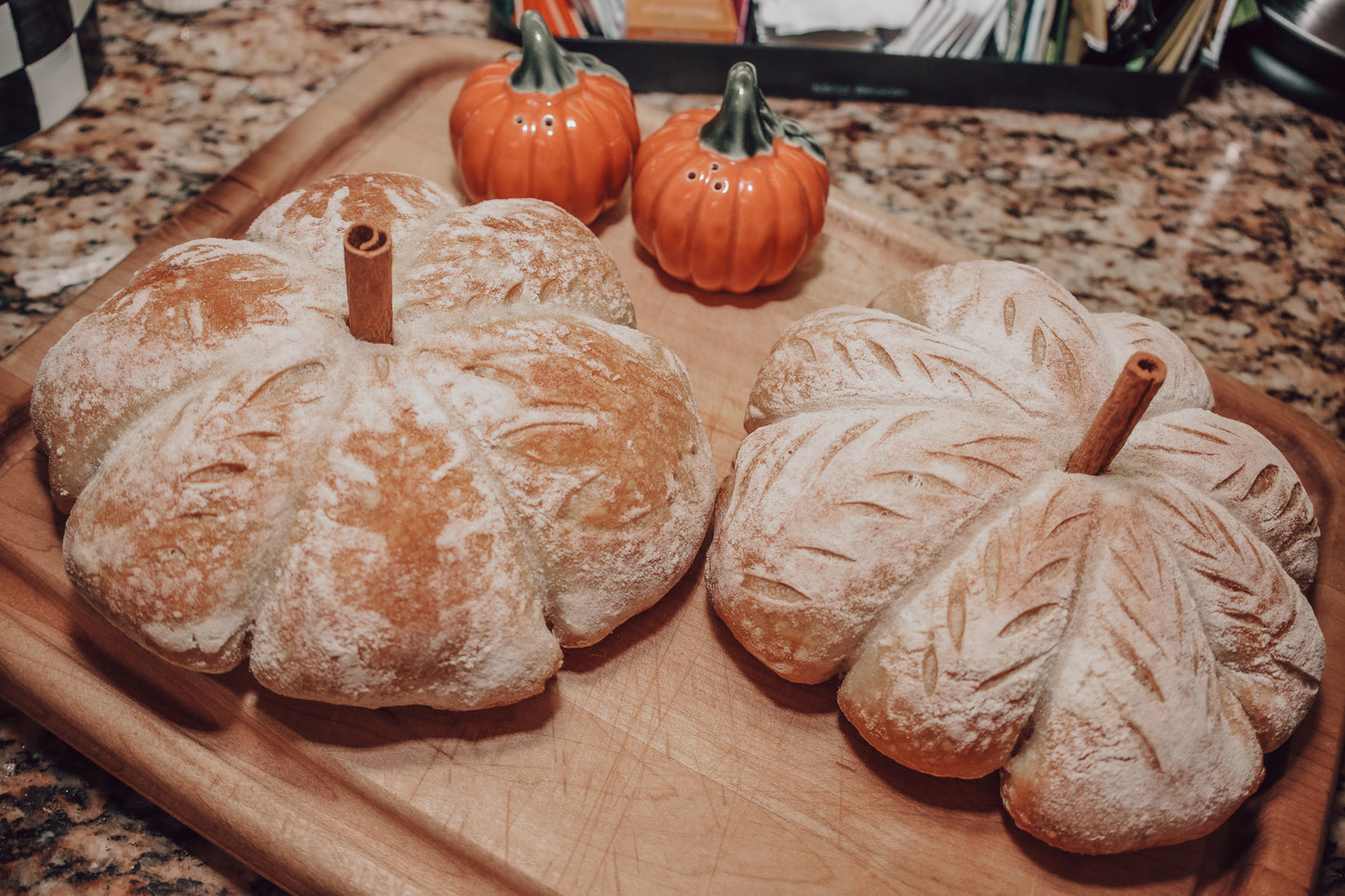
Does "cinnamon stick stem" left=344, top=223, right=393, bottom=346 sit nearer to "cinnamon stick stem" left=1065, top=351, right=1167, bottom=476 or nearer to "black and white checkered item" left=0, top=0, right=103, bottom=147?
"cinnamon stick stem" left=1065, top=351, right=1167, bottom=476

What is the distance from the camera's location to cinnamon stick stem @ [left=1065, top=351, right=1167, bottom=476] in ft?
4.08

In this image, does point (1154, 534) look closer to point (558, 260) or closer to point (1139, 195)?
point (558, 260)

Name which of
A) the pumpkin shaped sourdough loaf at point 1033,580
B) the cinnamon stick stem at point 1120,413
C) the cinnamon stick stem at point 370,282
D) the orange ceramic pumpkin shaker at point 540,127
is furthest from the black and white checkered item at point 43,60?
the cinnamon stick stem at point 1120,413

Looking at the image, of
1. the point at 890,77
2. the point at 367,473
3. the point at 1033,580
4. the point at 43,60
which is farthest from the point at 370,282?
the point at 890,77

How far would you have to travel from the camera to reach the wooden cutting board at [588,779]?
138 centimetres

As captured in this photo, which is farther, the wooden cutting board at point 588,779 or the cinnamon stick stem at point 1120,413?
the wooden cutting board at point 588,779

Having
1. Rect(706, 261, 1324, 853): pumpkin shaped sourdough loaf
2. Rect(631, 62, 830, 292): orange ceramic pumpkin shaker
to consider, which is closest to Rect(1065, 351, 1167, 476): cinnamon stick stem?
Rect(706, 261, 1324, 853): pumpkin shaped sourdough loaf

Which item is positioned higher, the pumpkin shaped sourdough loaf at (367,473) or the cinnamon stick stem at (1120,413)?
the cinnamon stick stem at (1120,413)

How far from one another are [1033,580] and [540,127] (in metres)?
1.43

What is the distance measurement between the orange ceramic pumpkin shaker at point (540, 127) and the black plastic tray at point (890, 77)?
1.69ft

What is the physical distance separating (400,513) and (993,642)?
889mm

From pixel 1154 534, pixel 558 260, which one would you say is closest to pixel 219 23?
pixel 558 260

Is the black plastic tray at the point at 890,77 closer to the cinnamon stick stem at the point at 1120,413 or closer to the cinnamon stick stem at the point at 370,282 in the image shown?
the cinnamon stick stem at the point at 370,282

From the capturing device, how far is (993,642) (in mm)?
1321
